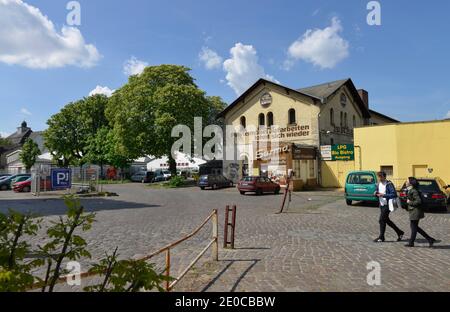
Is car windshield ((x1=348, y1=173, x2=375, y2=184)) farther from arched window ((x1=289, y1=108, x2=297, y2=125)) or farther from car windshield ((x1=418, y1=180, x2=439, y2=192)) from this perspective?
arched window ((x1=289, y1=108, x2=297, y2=125))

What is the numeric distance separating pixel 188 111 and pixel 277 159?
12.4 m

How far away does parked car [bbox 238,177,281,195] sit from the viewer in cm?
2573

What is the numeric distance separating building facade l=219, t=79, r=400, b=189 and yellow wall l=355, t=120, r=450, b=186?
5209 mm

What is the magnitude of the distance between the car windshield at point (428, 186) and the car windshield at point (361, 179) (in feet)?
7.07

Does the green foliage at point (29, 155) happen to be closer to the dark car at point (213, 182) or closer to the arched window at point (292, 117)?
the dark car at point (213, 182)

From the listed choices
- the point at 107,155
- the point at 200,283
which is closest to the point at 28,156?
the point at 107,155

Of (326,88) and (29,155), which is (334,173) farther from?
(29,155)

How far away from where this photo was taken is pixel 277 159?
101 feet

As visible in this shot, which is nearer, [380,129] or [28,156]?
[380,129]

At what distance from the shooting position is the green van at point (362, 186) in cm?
1720

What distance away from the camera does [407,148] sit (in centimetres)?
2383

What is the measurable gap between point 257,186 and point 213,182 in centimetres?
770

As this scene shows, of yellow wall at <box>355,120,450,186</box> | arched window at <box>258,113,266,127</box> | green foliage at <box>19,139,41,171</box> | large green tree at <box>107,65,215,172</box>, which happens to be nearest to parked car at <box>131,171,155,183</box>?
large green tree at <box>107,65,215,172</box>
